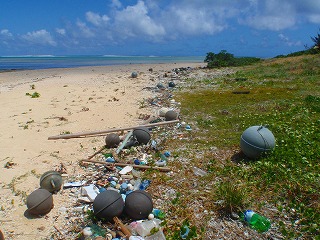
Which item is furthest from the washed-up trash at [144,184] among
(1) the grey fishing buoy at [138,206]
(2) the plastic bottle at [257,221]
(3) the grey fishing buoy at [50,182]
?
(2) the plastic bottle at [257,221]

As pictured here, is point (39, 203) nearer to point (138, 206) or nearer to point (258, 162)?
point (138, 206)

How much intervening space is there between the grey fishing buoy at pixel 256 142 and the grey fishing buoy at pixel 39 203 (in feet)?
15.7

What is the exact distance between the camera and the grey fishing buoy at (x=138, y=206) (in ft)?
16.9

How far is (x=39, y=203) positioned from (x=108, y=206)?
1.42 metres

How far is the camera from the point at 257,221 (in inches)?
198

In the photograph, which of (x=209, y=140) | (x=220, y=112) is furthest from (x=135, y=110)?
(x=209, y=140)

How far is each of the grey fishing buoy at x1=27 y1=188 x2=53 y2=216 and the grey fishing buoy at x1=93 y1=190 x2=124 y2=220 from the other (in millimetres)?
1093

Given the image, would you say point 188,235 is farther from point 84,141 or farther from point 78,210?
point 84,141

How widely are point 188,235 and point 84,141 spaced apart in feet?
18.7

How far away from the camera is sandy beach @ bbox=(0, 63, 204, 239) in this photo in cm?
558

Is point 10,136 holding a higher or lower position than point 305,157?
lower

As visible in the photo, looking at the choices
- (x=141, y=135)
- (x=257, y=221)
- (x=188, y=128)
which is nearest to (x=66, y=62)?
(x=188, y=128)

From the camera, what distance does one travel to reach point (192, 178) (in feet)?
21.9

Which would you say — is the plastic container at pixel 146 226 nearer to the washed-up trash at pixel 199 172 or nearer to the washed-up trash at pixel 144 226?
the washed-up trash at pixel 144 226
